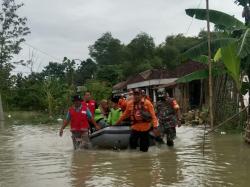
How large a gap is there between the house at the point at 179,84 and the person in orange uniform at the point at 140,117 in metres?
10.3

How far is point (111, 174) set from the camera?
952 cm

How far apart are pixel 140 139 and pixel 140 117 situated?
2.32 feet

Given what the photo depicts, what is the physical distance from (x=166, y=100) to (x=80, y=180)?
15.8ft

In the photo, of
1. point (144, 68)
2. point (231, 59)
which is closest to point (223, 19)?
point (231, 59)

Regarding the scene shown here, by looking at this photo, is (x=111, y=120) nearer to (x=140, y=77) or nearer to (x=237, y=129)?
(x=237, y=129)

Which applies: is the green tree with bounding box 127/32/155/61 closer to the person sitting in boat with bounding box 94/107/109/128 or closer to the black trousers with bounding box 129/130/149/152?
the person sitting in boat with bounding box 94/107/109/128

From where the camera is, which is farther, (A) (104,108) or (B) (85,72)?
(B) (85,72)

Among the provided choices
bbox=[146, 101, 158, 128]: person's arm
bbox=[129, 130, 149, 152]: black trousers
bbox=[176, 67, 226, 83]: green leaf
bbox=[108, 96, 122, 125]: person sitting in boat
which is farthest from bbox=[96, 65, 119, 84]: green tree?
bbox=[146, 101, 158, 128]: person's arm

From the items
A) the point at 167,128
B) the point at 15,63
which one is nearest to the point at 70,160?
the point at 167,128

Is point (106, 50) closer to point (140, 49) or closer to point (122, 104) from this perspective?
point (140, 49)

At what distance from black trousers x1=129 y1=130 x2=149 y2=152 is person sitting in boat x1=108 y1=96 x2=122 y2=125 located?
1605 mm

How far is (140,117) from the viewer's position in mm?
11633

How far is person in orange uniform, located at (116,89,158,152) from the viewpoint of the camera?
11.6 meters

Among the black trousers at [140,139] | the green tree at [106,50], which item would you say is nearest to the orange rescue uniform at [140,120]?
the black trousers at [140,139]
